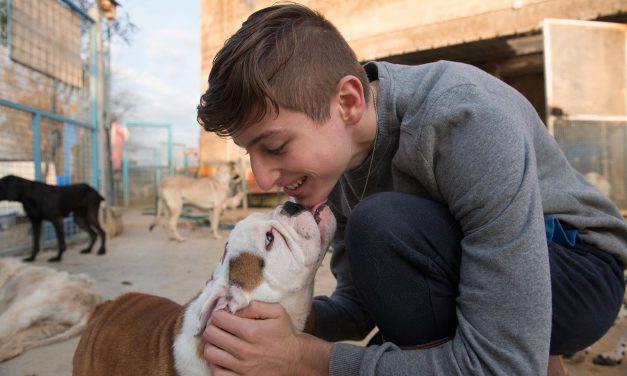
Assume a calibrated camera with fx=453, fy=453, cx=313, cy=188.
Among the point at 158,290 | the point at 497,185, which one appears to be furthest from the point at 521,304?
the point at 158,290

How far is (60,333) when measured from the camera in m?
3.00

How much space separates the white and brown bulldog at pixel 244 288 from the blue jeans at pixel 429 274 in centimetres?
25

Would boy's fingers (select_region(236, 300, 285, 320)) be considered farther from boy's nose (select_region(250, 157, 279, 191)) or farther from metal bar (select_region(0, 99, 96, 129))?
metal bar (select_region(0, 99, 96, 129))

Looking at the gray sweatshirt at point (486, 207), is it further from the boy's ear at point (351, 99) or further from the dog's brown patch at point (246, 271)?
the dog's brown patch at point (246, 271)

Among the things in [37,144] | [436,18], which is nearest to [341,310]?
[37,144]

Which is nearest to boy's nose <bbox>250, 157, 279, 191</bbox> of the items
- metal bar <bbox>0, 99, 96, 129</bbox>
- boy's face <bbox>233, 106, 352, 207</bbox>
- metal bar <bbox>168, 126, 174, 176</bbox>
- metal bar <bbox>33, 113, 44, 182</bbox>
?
boy's face <bbox>233, 106, 352, 207</bbox>

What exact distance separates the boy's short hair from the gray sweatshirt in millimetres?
252

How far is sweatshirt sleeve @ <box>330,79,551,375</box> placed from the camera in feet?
3.70

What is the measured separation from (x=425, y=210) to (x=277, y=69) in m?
0.61

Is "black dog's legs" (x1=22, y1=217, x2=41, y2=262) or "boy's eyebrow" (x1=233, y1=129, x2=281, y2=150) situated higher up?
"boy's eyebrow" (x1=233, y1=129, x2=281, y2=150)

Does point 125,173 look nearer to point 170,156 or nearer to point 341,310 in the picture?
point 170,156

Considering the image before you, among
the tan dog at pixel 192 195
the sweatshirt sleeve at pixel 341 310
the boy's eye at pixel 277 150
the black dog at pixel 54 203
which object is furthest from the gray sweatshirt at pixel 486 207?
the tan dog at pixel 192 195

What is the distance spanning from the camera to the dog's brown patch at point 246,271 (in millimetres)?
1533

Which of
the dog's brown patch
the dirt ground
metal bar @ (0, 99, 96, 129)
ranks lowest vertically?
the dirt ground
